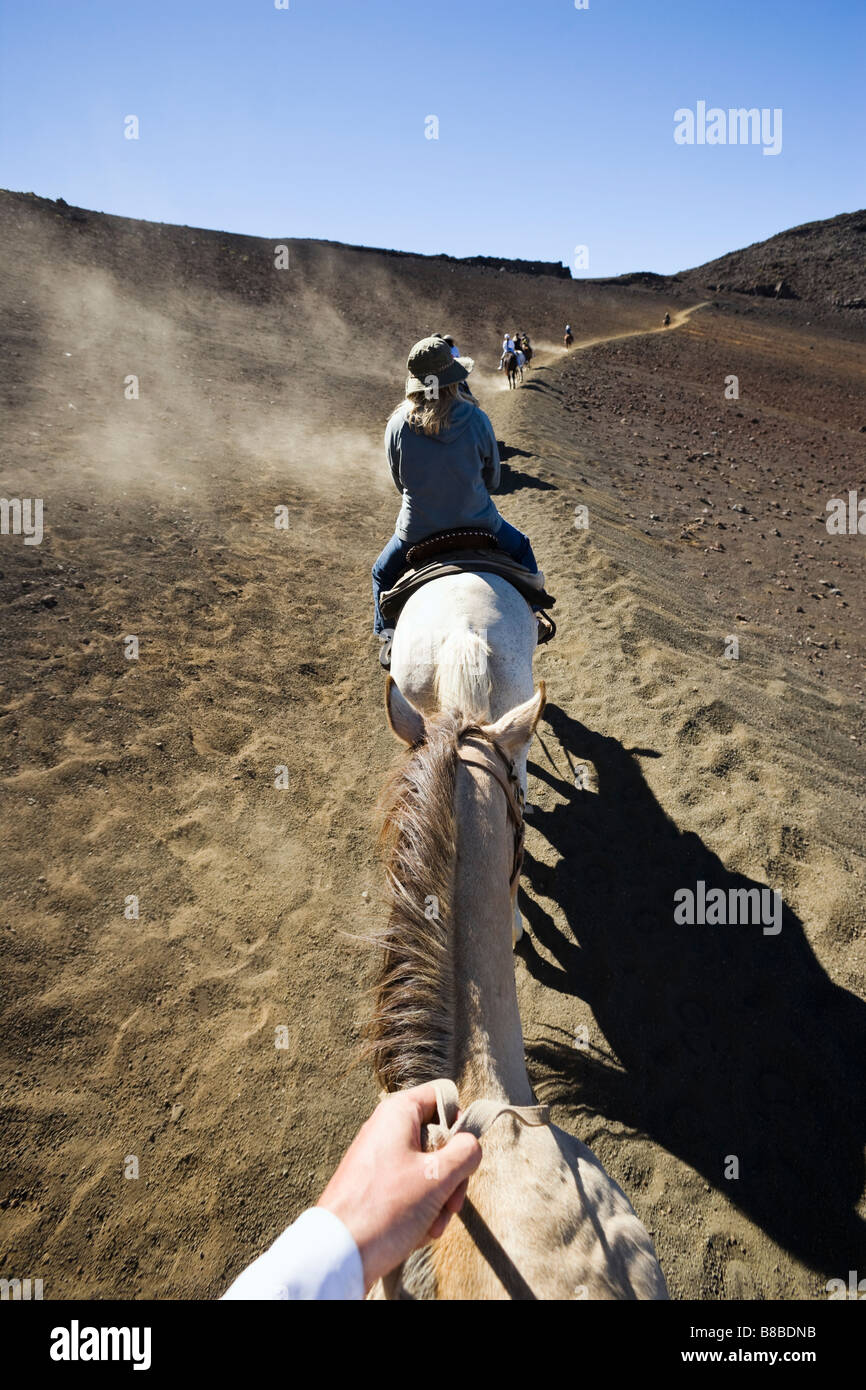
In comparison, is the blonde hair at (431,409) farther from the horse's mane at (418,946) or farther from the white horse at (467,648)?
the horse's mane at (418,946)

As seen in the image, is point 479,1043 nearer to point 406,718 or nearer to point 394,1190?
point 394,1190

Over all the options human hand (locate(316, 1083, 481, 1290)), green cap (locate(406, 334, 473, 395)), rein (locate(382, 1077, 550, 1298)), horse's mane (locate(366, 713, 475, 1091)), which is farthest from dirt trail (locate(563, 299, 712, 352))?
human hand (locate(316, 1083, 481, 1290))

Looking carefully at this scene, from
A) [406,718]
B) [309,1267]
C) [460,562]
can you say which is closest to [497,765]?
[406,718]

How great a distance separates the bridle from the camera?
206cm

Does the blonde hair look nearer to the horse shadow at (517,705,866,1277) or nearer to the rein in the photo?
the horse shadow at (517,705,866,1277)

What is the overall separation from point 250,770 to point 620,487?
27.4 feet

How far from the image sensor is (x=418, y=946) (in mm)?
1745

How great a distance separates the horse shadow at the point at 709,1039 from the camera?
2.78m

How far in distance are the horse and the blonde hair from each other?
1.85 m

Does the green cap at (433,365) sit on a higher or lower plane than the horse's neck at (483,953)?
higher

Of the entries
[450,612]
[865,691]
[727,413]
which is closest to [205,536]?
[450,612]

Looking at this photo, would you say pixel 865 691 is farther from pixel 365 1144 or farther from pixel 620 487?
pixel 365 1144

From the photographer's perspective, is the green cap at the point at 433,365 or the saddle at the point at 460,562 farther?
the saddle at the point at 460,562

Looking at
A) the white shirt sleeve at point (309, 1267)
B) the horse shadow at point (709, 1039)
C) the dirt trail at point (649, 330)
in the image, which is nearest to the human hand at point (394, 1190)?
the white shirt sleeve at point (309, 1267)
